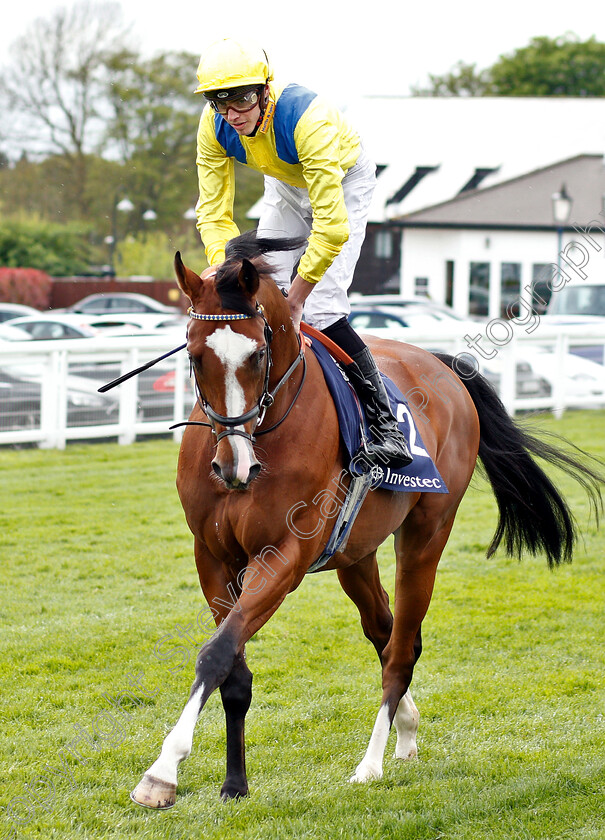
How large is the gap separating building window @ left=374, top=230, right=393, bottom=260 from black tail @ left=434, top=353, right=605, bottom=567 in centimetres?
2676

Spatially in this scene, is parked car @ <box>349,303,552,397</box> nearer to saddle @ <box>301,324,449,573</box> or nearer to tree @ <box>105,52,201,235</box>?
saddle @ <box>301,324,449,573</box>

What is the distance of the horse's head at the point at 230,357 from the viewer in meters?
2.71

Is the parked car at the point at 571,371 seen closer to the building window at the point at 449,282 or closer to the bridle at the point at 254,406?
the bridle at the point at 254,406

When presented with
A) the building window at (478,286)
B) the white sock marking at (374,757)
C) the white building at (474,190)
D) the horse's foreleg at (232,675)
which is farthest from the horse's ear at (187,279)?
the building window at (478,286)

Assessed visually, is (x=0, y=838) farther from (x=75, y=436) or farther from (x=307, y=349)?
Answer: (x=75, y=436)

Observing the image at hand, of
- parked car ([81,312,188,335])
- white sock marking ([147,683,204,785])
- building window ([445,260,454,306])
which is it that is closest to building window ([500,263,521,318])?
building window ([445,260,454,306])

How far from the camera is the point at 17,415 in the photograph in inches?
398

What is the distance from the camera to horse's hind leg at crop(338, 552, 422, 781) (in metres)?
3.84

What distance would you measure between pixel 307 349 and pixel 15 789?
72.6 inches

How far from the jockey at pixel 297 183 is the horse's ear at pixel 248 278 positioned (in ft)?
0.97

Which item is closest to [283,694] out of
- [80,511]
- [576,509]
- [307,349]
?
[307,349]

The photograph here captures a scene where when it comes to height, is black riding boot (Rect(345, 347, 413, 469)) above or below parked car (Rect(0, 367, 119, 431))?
above

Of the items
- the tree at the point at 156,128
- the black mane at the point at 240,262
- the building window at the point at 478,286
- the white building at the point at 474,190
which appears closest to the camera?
the black mane at the point at 240,262

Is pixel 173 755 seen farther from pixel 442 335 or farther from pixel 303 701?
pixel 442 335
